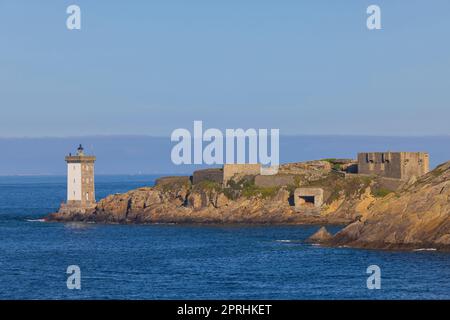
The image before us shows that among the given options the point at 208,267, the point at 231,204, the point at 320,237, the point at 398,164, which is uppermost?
the point at 398,164

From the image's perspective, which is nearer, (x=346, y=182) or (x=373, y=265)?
(x=373, y=265)

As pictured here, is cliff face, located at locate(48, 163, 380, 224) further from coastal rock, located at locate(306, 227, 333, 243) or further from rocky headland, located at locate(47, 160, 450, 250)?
coastal rock, located at locate(306, 227, 333, 243)

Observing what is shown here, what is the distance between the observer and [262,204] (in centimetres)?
11525

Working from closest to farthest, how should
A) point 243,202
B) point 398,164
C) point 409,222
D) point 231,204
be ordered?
point 409,222, point 243,202, point 231,204, point 398,164

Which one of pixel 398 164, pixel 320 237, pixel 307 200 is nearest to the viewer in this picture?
pixel 320 237

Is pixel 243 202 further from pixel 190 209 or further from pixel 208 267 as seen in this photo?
pixel 208 267

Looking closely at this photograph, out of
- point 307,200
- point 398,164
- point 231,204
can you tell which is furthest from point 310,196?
point 398,164

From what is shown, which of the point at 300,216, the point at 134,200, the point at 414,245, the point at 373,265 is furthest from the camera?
the point at 134,200

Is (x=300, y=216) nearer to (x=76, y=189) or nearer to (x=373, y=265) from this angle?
(x=76, y=189)

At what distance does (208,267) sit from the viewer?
6769 centimetres

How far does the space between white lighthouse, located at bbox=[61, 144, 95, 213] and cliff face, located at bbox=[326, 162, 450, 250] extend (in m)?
50.1

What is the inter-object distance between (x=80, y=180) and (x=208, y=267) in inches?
2291
